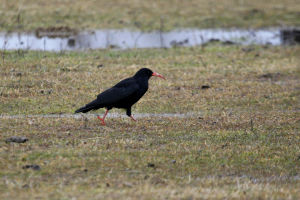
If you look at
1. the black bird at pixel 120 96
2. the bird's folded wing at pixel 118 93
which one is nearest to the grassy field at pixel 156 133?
the black bird at pixel 120 96

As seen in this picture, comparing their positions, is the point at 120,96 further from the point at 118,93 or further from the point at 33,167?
the point at 33,167

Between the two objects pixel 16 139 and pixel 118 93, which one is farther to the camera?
pixel 118 93

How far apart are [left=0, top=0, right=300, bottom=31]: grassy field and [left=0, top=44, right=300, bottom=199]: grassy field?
34.8ft

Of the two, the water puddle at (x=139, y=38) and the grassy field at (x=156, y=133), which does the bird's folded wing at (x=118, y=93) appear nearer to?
the grassy field at (x=156, y=133)

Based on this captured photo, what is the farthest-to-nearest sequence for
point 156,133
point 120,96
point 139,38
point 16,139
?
point 139,38, point 120,96, point 156,133, point 16,139

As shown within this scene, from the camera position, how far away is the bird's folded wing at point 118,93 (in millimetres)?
→ 12898

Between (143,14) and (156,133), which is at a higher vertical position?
(156,133)

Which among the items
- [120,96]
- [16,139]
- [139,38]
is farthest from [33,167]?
[139,38]

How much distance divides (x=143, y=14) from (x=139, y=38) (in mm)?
5948

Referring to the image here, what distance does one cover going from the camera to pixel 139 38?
2988 centimetres

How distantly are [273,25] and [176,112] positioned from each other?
22057 mm

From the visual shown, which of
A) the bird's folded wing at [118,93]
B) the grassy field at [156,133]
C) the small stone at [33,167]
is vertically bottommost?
the grassy field at [156,133]

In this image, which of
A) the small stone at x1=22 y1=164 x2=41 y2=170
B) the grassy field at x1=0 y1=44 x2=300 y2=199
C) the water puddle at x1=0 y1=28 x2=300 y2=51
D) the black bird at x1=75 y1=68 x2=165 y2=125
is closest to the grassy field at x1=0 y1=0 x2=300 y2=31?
the water puddle at x1=0 y1=28 x2=300 y2=51

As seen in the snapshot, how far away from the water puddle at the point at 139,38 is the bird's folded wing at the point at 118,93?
12.6 m
